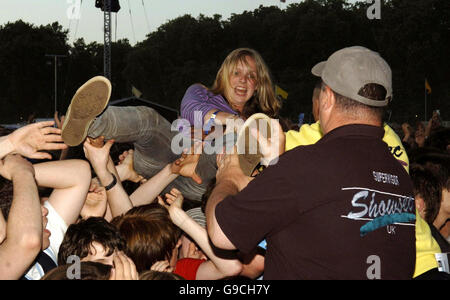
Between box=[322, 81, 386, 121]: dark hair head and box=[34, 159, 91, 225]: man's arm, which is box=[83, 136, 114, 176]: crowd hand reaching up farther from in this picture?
box=[322, 81, 386, 121]: dark hair head

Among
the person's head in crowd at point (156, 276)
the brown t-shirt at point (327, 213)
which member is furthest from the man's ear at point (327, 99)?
the person's head in crowd at point (156, 276)

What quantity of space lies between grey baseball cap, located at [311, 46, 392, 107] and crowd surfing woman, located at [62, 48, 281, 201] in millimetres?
1826

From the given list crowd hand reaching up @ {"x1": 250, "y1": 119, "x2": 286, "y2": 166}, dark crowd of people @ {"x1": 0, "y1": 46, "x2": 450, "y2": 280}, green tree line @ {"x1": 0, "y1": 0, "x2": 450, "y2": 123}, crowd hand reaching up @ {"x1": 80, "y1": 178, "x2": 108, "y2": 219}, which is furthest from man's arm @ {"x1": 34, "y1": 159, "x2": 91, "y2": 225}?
green tree line @ {"x1": 0, "y1": 0, "x2": 450, "y2": 123}

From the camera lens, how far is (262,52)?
167 feet

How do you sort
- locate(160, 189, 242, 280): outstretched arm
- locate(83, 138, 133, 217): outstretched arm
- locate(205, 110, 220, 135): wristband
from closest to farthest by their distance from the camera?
locate(160, 189, 242, 280): outstretched arm
locate(83, 138, 133, 217): outstretched arm
locate(205, 110, 220, 135): wristband

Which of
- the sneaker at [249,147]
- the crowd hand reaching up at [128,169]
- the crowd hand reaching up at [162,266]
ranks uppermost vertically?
the sneaker at [249,147]

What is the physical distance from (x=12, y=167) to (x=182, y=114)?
2.44m

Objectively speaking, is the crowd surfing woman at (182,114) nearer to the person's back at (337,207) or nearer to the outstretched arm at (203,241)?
the outstretched arm at (203,241)

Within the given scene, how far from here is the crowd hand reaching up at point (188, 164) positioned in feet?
13.7

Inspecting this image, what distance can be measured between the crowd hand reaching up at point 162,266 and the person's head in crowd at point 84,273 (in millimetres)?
606

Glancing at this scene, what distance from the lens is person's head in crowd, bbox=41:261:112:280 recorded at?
2.17 meters

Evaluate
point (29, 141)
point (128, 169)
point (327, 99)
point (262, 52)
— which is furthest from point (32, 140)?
point (262, 52)

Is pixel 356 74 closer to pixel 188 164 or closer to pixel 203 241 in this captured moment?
pixel 203 241

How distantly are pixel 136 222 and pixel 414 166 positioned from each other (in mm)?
1831
